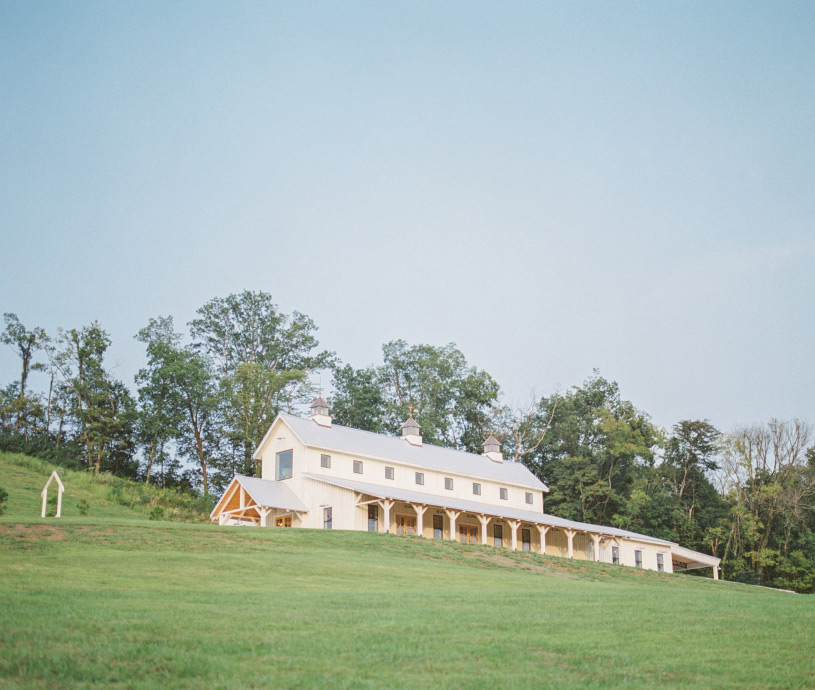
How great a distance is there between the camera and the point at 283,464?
1724 inches

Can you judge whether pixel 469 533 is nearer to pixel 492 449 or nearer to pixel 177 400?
pixel 492 449

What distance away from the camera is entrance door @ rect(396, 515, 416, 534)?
42.7 m

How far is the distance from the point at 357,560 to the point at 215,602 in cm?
1302

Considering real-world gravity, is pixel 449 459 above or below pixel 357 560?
above

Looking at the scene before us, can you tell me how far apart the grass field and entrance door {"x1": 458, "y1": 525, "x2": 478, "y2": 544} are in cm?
2543

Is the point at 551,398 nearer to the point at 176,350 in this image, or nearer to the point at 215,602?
the point at 176,350

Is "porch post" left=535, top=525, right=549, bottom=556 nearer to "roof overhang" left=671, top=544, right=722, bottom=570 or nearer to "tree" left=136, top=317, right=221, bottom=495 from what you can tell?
"roof overhang" left=671, top=544, right=722, bottom=570

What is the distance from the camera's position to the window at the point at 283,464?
43.3 meters

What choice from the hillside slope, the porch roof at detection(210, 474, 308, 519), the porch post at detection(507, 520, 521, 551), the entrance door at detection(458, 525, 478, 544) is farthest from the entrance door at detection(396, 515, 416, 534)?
the hillside slope

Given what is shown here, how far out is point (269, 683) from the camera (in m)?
7.76

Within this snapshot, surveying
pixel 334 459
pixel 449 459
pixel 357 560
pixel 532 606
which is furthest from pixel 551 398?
pixel 532 606

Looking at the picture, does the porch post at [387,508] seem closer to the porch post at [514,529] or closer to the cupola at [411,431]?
the porch post at [514,529]

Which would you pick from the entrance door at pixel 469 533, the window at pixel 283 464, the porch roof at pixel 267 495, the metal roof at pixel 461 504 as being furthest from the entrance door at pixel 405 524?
the window at pixel 283 464

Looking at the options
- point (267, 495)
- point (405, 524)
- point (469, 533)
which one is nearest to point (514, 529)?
point (469, 533)
